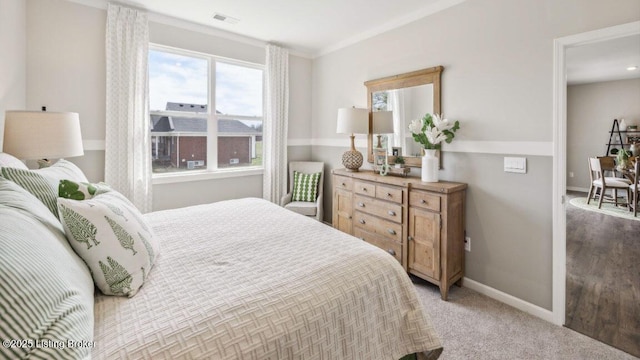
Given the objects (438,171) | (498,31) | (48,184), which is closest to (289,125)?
(438,171)

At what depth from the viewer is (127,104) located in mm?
3086

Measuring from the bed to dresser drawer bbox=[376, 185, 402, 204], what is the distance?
1.18 meters

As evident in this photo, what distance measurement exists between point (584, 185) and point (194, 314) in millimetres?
9048

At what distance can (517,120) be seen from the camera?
2.39 m

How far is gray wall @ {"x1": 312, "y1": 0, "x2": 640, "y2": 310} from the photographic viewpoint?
2.21 meters

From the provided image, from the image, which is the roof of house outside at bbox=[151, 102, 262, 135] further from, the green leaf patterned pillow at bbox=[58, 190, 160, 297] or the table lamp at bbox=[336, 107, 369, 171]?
the green leaf patterned pillow at bbox=[58, 190, 160, 297]

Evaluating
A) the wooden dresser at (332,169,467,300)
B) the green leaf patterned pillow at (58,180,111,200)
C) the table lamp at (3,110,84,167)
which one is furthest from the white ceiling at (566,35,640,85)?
the table lamp at (3,110,84,167)

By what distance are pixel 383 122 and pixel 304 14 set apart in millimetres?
1471

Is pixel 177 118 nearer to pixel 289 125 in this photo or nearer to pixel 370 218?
pixel 289 125

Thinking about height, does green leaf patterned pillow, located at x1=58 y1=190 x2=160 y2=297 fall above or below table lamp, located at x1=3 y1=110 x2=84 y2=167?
below

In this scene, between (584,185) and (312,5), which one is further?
(584,185)

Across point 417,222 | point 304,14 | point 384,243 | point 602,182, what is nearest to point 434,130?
point 417,222

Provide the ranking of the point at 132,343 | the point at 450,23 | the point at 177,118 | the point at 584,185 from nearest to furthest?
1. the point at 132,343
2. the point at 450,23
3. the point at 177,118
4. the point at 584,185

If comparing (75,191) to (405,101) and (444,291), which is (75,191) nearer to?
(444,291)
